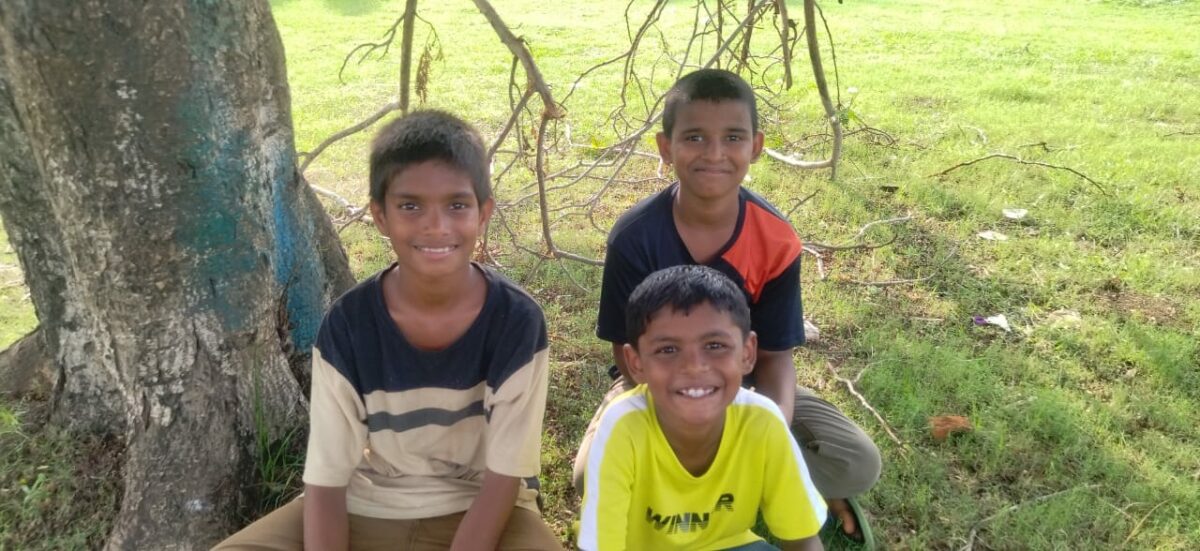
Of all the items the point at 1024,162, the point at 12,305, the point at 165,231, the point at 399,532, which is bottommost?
the point at 12,305

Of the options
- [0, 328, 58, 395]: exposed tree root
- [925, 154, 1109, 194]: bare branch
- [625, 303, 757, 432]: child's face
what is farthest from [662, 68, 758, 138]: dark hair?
[925, 154, 1109, 194]: bare branch

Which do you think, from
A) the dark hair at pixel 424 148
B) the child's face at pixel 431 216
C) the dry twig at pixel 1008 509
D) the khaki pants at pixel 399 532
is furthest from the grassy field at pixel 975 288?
the dark hair at pixel 424 148

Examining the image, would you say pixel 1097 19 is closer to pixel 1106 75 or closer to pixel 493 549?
pixel 1106 75

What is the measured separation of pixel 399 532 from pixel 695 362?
80 centimetres

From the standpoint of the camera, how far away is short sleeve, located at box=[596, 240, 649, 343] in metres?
2.20

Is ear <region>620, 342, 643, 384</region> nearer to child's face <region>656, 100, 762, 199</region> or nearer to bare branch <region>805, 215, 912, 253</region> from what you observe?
child's face <region>656, 100, 762, 199</region>

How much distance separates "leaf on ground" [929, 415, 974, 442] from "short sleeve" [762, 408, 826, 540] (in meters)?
1.12

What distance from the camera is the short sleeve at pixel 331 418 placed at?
1.80 metres

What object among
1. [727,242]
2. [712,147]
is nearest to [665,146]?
[712,147]

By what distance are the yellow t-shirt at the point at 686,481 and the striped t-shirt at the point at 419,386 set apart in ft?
0.64

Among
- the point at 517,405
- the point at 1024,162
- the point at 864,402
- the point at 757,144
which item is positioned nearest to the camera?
the point at 517,405

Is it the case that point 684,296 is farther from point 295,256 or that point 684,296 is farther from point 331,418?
point 295,256

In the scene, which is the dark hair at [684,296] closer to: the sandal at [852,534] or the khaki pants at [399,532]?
the khaki pants at [399,532]

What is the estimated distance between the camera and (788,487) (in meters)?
1.77
